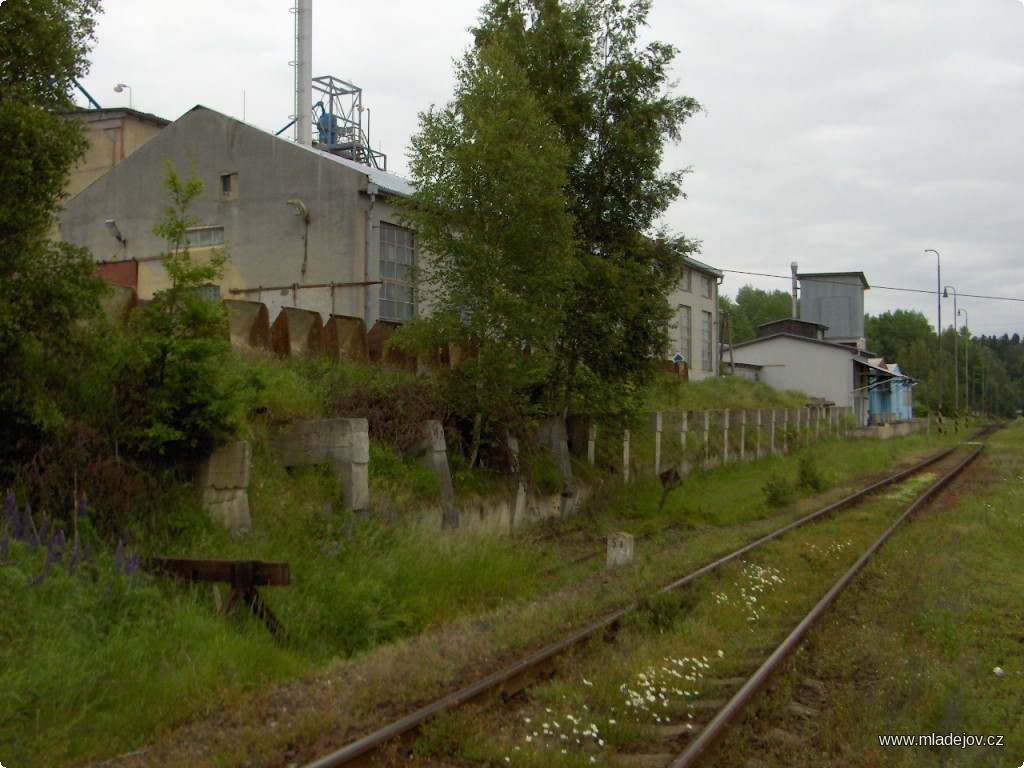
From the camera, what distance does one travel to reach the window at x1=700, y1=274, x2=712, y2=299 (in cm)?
4275

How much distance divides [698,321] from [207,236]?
24.5 meters

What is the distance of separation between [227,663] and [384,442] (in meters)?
6.46

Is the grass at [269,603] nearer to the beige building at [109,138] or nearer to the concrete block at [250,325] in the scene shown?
the concrete block at [250,325]

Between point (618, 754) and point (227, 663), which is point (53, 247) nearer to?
point (227, 663)

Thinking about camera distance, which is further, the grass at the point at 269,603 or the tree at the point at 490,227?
the tree at the point at 490,227

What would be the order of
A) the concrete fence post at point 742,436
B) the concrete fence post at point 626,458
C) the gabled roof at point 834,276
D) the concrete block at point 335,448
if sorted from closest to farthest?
1. the concrete block at point 335,448
2. the concrete fence post at point 626,458
3. the concrete fence post at point 742,436
4. the gabled roof at point 834,276

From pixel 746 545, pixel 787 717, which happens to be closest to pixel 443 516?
pixel 746 545

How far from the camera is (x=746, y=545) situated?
44.7 ft

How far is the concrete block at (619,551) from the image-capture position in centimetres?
1225

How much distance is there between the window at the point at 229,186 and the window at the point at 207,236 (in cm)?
84

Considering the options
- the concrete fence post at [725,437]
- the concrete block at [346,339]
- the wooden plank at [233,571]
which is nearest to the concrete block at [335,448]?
the wooden plank at [233,571]

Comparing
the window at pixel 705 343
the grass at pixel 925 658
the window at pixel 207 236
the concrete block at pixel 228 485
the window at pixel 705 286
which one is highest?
the window at pixel 705 286

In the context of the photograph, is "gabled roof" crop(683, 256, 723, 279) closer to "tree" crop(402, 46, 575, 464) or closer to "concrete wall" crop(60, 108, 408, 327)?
"concrete wall" crop(60, 108, 408, 327)

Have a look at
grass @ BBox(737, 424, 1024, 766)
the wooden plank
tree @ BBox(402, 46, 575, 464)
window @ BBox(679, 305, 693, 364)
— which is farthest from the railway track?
window @ BBox(679, 305, 693, 364)
